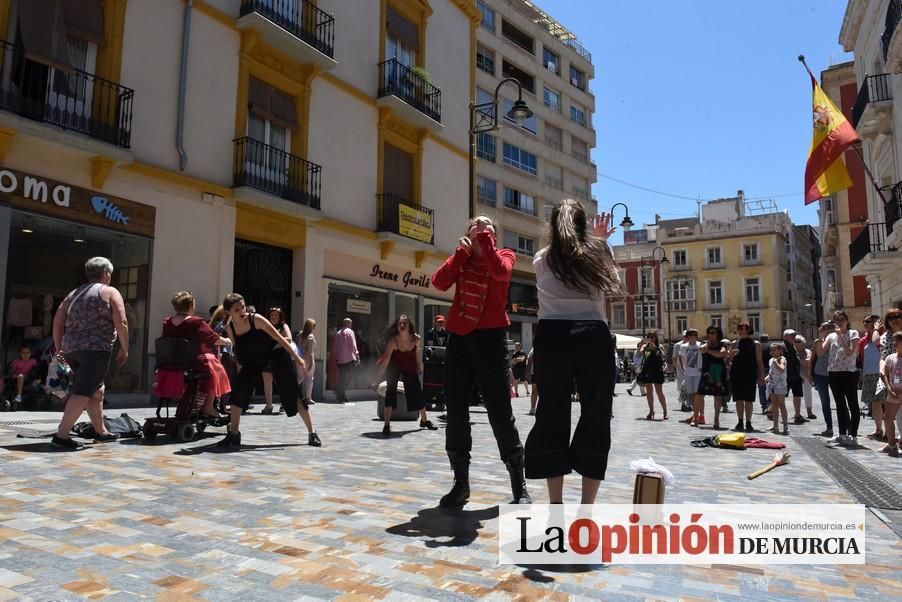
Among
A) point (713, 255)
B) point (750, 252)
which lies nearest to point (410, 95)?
point (713, 255)

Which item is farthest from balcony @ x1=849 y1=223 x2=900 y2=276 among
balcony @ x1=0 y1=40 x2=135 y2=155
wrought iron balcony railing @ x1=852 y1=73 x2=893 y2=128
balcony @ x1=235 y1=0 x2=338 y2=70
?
balcony @ x1=0 y1=40 x2=135 y2=155

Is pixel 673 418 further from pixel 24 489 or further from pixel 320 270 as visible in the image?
pixel 24 489

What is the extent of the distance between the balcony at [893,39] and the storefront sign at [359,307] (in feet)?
51.7

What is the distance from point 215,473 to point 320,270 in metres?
11.7

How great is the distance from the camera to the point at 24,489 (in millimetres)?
4145

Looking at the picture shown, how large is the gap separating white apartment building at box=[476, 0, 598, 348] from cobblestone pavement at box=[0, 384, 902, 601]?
24.7 metres

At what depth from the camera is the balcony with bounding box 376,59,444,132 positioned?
733 inches

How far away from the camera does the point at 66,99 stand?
1097cm

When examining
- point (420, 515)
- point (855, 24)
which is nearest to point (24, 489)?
point (420, 515)

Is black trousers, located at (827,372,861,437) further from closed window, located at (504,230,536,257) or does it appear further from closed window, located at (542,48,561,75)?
closed window, located at (542,48,561,75)

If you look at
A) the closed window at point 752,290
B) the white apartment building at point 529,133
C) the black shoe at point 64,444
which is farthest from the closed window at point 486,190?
the closed window at point 752,290

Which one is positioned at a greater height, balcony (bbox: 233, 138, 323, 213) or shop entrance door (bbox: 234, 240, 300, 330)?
balcony (bbox: 233, 138, 323, 213)

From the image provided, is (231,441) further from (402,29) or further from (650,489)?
(402,29)

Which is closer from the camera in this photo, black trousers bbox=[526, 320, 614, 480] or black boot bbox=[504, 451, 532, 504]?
black trousers bbox=[526, 320, 614, 480]
